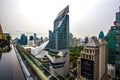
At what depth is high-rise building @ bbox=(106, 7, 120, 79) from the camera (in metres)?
6.36

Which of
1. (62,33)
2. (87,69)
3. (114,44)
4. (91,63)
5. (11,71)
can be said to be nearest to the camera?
(11,71)

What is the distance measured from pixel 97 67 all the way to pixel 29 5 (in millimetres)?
3543

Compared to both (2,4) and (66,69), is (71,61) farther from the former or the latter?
(2,4)

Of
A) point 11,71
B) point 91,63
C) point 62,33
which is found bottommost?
point 91,63

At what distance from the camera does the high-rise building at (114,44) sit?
636 centimetres

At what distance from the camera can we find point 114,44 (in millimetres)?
7688

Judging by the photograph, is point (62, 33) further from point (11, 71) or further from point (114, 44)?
point (11, 71)

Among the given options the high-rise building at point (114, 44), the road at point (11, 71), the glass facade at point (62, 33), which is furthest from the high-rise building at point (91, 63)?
the road at point (11, 71)

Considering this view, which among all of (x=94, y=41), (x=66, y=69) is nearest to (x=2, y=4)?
(x=94, y=41)

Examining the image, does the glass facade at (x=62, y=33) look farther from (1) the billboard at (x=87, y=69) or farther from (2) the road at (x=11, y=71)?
(2) the road at (x=11, y=71)

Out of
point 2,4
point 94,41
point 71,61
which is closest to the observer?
point 2,4

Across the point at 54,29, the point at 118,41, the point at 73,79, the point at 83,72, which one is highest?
the point at 54,29

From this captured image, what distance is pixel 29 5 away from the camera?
3994 mm

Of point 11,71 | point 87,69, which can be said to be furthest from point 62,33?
point 11,71
